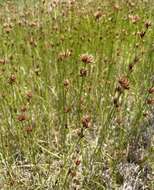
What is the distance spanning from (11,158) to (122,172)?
0.62m

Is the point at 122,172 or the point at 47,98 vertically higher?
the point at 47,98

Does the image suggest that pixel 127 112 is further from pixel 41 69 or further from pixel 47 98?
pixel 41 69

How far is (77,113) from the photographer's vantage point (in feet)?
8.66

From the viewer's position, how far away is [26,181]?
2.34m

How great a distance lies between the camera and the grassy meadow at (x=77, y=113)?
2297 millimetres

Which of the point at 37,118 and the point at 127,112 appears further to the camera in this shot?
the point at 127,112

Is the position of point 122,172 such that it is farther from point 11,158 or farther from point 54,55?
point 54,55

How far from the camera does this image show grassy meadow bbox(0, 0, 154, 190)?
2297 mm

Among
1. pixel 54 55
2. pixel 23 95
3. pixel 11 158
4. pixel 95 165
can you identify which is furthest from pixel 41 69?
pixel 95 165

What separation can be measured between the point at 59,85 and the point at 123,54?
901 millimetres

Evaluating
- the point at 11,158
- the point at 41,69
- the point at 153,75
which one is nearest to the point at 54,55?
the point at 41,69

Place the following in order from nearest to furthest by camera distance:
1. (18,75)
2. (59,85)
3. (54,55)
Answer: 1. (59,85)
2. (18,75)
3. (54,55)

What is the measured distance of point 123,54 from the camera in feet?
11.7

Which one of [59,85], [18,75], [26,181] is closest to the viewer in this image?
[26,181]
